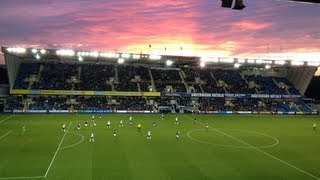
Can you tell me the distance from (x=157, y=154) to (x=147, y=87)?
1843 inches

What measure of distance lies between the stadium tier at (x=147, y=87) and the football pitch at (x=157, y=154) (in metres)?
23.4

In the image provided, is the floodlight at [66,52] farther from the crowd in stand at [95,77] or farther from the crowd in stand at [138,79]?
the crowd in stand at [95,77]

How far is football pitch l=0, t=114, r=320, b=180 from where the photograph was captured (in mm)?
23922

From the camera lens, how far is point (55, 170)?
23.9 metres

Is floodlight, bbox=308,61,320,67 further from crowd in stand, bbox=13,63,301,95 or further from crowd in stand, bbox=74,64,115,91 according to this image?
crowd in stand, bbox=74,64,115,91

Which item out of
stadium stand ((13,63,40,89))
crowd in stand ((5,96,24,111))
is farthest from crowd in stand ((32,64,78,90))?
crowd in stand ((5,96,24,111))

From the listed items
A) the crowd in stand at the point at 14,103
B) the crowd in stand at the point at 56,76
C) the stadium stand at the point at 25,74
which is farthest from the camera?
the crowd in stand at the point at 56,76

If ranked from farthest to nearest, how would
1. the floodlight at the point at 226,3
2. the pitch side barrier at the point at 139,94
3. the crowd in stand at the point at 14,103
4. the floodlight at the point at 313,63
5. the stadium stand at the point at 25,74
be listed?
the floodlight at the point at 313,63 → the stadium stand at the point at 25,74 → the pitch side barrier at the point at 139,94 → the crowd in stand at the point at 14,103 → the floodlight at the point at 226,3

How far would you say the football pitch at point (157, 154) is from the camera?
23.9 meters

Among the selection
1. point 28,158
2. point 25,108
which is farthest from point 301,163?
point 25,108

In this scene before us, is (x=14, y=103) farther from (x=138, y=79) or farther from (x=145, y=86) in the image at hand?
(x=145, y=86)

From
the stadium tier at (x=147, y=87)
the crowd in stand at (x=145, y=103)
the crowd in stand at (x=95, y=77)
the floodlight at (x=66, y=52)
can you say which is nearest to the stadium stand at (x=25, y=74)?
the stadium tier at (x=147, y=87)

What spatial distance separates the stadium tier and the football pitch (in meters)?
23.4

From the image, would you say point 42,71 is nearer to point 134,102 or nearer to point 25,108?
point 25,108
